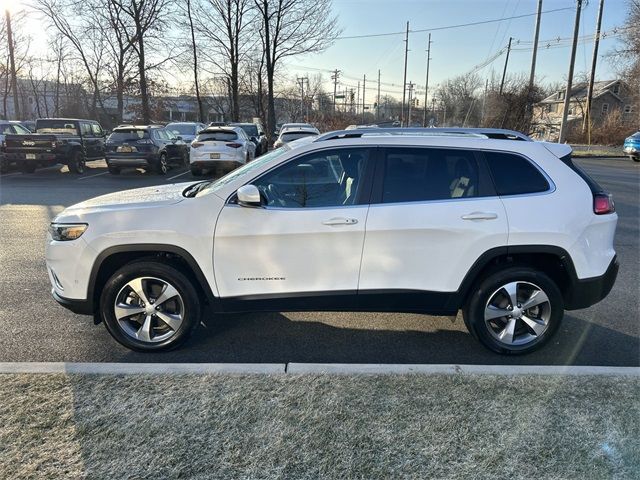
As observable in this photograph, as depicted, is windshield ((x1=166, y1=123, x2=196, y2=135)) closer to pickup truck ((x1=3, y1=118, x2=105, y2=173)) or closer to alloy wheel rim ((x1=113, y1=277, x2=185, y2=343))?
pickup truck ((x1=3, y1=118, x2=105, y2=173))

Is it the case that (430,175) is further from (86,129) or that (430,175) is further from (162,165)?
(86,129)

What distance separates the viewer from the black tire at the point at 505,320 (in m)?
3.62

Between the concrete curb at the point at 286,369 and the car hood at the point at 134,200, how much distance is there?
1.20m

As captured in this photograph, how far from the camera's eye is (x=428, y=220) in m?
3.49

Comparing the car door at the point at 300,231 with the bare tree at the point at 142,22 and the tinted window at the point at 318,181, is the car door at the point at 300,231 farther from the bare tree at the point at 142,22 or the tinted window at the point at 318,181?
the bare tree at the point at 142,22

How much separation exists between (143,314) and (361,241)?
6.02ft

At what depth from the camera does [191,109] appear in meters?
85.8

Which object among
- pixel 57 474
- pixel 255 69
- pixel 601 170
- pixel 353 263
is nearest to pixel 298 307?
pixel 353 263

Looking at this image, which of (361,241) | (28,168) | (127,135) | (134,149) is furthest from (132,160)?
(361,241)

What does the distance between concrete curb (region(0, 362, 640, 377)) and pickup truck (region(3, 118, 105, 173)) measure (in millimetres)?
13955

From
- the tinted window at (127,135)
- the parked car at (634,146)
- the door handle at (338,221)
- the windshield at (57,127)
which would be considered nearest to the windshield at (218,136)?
the tinted window at (127,135)

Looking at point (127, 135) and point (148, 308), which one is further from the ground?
point (127, 135)

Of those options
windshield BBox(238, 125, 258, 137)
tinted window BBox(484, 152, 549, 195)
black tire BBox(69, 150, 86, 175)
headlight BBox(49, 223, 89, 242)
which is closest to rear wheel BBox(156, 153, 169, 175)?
black tire BBox(69, 150, 86, 175)

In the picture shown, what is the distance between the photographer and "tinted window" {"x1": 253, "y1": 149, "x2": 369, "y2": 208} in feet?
11.7
